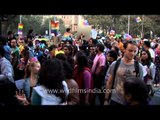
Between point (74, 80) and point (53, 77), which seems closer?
point (53, 77)

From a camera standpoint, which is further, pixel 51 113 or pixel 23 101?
pixel 23 101

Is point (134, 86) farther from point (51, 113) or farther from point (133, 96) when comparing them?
point (51, 113)

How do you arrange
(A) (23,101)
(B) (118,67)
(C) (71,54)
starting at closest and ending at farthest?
(A) (23,101)
(B) (118,67)
(C) (71,54)

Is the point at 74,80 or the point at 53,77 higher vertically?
the point at 53,77

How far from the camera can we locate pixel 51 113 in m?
3.71

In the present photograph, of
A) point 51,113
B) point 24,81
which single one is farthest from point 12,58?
point 51,113

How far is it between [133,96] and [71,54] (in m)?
5.47
